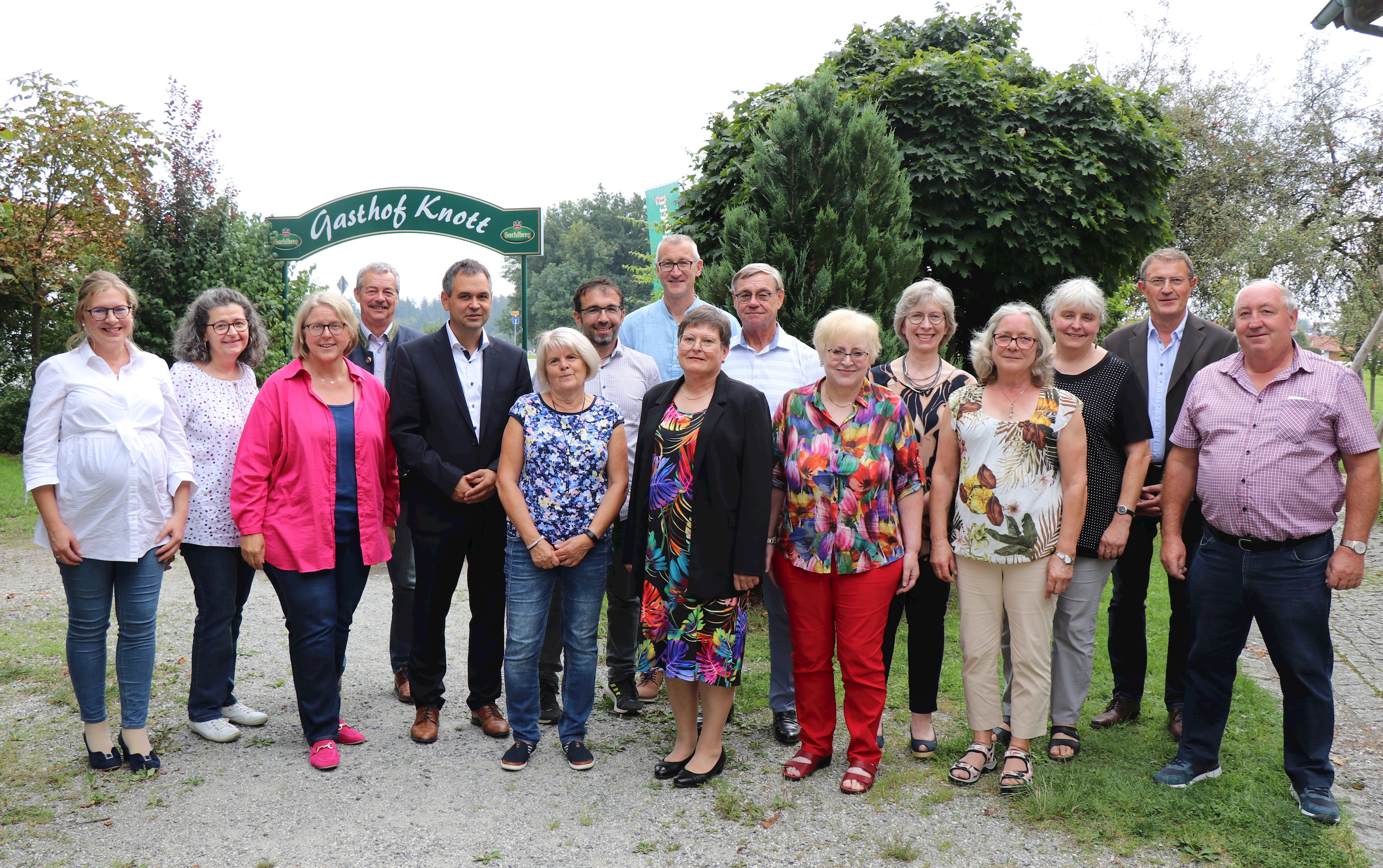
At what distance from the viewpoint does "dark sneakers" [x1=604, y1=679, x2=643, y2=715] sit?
482 cm

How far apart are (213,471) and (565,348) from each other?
1889 millimetres

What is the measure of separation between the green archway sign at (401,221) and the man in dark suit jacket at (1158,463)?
19.0 feet

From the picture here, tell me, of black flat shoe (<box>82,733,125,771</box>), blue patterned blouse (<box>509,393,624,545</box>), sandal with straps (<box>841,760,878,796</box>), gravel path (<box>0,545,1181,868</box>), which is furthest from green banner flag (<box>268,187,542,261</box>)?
sandal with straps (<box>841,760,878,796</box>)

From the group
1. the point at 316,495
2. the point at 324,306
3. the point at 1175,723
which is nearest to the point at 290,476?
the point at 316,495

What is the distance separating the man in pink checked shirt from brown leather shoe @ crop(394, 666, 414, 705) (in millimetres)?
3906

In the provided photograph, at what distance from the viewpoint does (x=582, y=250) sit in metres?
72.6

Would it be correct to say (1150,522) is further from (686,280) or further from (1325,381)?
(686,280)

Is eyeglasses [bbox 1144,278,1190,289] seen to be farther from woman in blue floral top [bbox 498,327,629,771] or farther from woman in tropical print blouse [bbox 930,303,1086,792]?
woman in blue floral top [bbox 498,327,629,771]

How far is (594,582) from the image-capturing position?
4090 millimetres

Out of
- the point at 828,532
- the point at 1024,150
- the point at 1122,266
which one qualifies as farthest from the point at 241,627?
the point at 1122,266

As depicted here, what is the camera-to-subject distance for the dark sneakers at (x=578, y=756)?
4051mm

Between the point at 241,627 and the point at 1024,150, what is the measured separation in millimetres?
8609

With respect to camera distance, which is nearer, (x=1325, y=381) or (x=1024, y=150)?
(x=1325, y=381)

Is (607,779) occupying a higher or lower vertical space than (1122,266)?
lower
